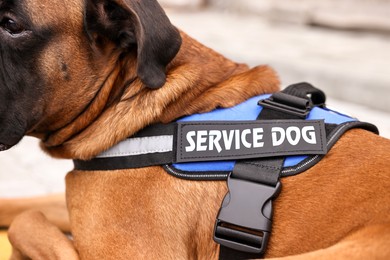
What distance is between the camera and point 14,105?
271 cm

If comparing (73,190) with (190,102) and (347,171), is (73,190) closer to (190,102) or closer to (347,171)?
(190,102)

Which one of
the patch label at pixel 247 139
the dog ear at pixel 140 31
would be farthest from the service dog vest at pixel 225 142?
the dog ear at pixel 140 31

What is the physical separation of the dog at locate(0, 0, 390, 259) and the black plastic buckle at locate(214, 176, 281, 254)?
59mm

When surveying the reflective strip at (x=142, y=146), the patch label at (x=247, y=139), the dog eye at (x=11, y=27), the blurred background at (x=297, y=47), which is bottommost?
the blurred background at (x=297, y=47)

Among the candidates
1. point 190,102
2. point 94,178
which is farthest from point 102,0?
point 94,178

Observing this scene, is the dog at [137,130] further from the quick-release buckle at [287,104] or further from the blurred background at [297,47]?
the blurred background at [297,47]

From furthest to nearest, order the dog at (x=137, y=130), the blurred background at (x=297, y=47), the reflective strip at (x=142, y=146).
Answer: the blurred background at (x=297, y=47), the reflective strip at (x=142, y=146), the dog at (x=137, y=130)

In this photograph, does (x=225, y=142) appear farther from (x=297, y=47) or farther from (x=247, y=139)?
(x=297, y=47)

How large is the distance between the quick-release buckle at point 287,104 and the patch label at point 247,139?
80mm

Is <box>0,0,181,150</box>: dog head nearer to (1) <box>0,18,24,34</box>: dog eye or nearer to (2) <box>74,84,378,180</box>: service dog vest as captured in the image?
(1) <box>0,18,24,34</box>: dog eye

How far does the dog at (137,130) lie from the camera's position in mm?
2514

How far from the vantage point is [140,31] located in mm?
2543

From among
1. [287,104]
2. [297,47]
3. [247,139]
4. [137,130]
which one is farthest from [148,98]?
[297,47]

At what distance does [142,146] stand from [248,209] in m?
0.49
